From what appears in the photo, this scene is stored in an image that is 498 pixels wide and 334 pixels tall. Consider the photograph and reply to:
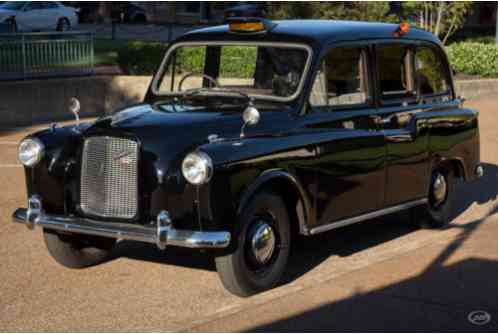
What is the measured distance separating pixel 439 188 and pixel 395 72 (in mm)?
1323

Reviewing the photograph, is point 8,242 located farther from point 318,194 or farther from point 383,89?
point 383,89

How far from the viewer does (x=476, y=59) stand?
22047mm

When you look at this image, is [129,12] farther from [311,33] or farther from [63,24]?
[311,33]

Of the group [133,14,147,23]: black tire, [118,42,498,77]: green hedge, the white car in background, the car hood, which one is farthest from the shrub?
[133,14,147,23]: black tire

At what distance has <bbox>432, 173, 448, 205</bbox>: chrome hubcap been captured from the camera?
9133 millimetres

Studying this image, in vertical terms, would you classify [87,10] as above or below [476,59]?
below

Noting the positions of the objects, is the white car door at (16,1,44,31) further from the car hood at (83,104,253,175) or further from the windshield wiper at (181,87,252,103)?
the car hood at (83,104,253,175)

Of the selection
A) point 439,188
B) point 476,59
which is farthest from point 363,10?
point 439,188

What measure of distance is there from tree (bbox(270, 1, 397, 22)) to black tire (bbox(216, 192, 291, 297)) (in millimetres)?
16171

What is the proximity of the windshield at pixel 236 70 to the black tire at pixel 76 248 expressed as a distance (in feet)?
4.73

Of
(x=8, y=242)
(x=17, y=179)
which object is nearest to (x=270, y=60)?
(x=8, y=242)

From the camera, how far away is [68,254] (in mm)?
7449

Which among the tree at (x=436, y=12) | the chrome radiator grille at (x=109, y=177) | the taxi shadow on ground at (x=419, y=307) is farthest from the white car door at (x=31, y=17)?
the taxi shadow on ground at (x=419, y=307)

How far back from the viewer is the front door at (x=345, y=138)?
7.32 meters
